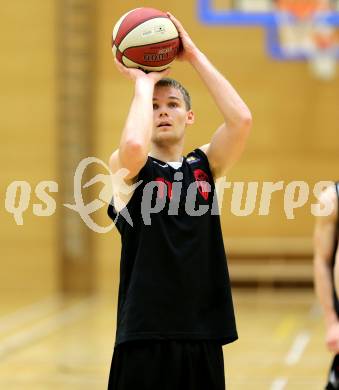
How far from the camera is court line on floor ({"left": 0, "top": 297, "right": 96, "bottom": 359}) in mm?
10062

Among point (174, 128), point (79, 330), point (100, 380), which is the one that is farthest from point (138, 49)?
point (79, 330)

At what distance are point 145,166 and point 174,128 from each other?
0.20 metres

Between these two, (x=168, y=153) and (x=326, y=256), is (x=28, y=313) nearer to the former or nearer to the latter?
(x=326, y=256)

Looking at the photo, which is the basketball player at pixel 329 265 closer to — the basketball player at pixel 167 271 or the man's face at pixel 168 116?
the basketball player at pixel 167 271

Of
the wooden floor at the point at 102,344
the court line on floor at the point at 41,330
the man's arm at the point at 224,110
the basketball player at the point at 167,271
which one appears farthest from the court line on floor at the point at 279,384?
the man's arm at the point at 224,110

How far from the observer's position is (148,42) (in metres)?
3.59

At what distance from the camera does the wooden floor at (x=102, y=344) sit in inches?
310

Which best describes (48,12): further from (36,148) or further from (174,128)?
(174,128)

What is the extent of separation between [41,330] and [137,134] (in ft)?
27.2

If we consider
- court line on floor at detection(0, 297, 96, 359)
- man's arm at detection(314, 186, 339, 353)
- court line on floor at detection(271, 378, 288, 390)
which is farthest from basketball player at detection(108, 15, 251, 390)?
court line on floor at detection(0, 297, 96, 359)

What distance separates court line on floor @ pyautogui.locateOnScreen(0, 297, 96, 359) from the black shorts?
20.0 ft

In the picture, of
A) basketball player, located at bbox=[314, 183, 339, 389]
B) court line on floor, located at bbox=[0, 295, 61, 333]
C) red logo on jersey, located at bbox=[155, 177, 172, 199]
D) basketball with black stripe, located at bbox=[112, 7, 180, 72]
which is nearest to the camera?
red logo on jersey, located at bbox=[155, 177, 172, 199]

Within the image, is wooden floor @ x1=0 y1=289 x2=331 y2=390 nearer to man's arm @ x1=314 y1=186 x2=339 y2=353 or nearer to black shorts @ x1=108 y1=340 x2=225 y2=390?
man's arm @ x1=314 y1=186 x2=339 y2=353

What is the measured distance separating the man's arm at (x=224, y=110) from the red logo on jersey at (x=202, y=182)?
97mm
